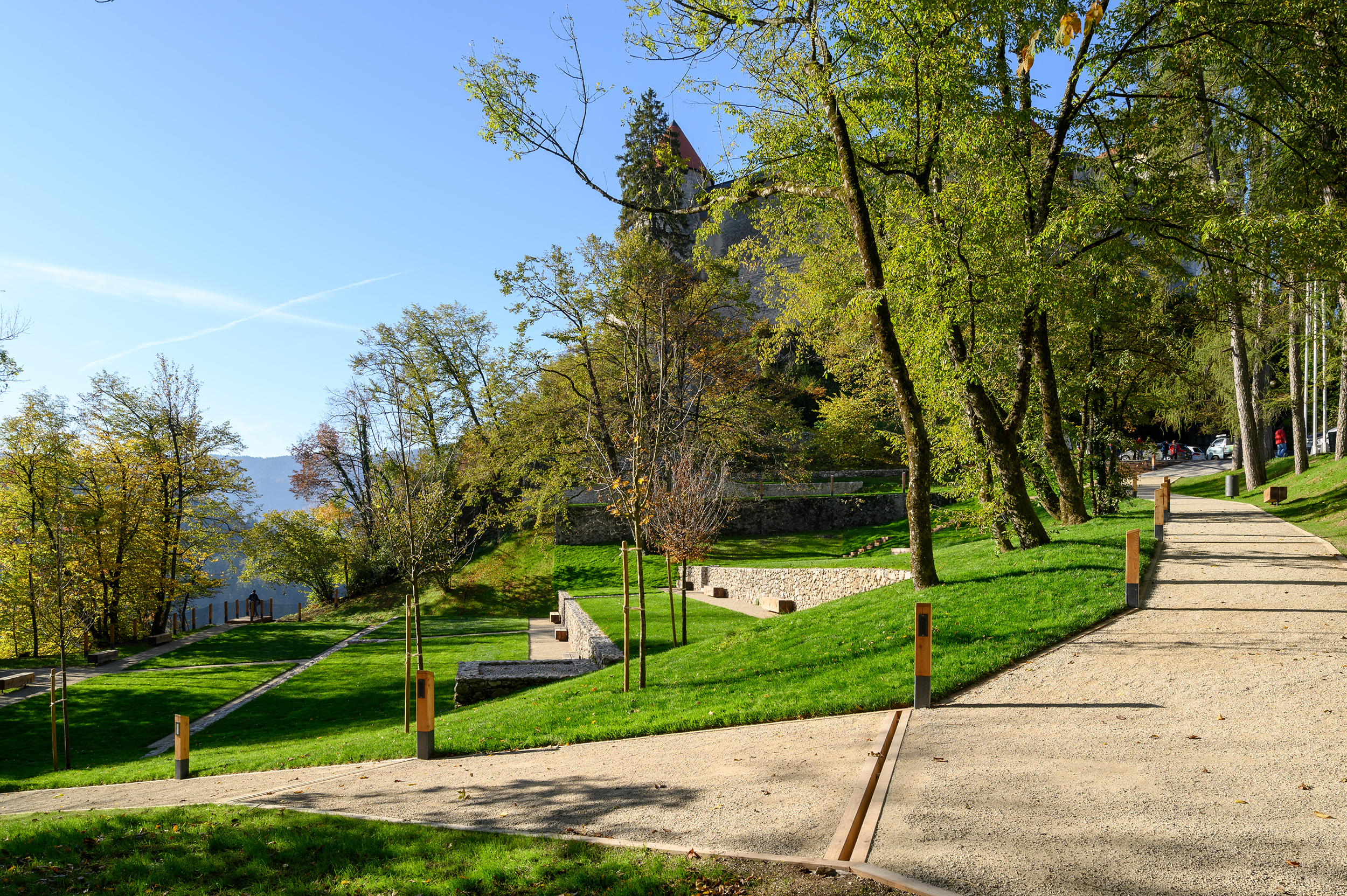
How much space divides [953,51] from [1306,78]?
8.01 metres

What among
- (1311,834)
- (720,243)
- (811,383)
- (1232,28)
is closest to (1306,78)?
(1232,28)

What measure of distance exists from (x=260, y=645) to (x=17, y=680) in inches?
259

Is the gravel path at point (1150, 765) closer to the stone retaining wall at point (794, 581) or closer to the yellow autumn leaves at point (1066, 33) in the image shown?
the yellow autumn leaves at point (1066, 33)

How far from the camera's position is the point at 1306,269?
1628 cm

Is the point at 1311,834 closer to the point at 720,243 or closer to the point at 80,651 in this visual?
the point at 80,651

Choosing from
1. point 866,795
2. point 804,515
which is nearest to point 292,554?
point 804,515

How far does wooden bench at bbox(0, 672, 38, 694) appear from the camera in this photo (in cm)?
2016

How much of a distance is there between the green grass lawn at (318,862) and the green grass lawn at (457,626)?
743 inches

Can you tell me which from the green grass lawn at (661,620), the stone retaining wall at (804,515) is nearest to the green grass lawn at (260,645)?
the green grass lawn at (661,620)

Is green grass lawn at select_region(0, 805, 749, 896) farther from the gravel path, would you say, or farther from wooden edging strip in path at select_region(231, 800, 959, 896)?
the gravel path

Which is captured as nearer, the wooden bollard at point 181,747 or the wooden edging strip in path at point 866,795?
the wooden edging strip in path at point 866,795

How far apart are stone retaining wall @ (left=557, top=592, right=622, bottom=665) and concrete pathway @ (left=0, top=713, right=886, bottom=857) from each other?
18.2 ft

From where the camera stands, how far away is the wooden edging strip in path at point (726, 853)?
161 inches

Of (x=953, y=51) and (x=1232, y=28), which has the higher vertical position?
(x=1232, y=28)
